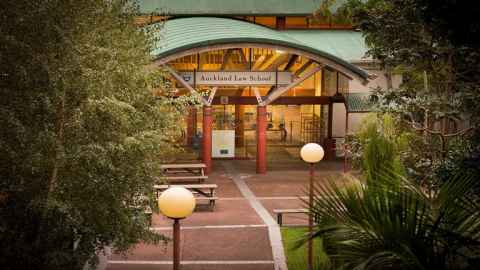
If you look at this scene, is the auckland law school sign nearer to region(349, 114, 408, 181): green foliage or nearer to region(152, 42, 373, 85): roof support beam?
region(152, 42, 373, 85): roof support beam

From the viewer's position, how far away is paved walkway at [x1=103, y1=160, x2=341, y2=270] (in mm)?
11102

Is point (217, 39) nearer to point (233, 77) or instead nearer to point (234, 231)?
point (233, 77)

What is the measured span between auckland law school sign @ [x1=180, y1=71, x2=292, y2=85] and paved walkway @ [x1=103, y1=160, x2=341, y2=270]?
3344mm

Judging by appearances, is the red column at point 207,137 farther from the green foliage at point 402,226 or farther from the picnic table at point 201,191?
the green foliage at point 402,226

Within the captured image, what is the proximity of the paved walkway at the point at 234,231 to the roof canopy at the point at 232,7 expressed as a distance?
9.63 meters

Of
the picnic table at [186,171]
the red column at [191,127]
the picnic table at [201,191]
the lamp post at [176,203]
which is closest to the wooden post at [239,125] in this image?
the red column at [191,127]

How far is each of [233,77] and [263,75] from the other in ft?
3.58

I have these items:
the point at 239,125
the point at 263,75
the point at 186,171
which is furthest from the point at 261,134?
the point at 239,125

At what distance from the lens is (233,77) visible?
20484 mm

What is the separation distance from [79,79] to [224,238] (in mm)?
6241

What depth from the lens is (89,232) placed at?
8.12 metres

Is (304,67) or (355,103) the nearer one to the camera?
(304,67)

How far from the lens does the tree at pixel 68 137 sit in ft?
23.9

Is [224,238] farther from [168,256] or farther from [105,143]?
[105,143]
